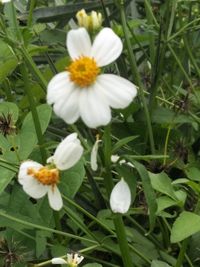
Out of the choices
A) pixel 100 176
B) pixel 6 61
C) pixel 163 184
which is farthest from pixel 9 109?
pixel 163 184

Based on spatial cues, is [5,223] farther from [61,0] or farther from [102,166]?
[61,0]

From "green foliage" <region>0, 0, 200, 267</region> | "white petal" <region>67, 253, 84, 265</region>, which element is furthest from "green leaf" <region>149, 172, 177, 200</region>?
"white petal" <region>67, 253, 84, 265</region>

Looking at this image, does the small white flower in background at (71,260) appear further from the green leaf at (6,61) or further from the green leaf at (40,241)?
the green leaf at (6,61)

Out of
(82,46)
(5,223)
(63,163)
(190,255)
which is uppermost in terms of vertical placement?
(82,46)

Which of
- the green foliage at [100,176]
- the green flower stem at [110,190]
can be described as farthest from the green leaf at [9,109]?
the green flower stem at [110,190]

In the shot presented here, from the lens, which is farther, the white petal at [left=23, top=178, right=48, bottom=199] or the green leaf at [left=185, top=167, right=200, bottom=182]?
the green leaf at [left=185, top=167, right=200, bottom=182]

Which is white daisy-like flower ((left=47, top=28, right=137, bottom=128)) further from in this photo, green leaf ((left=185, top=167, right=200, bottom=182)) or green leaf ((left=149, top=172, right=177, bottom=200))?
green leaf ((left=185, top=167, right=200, bottom=182))

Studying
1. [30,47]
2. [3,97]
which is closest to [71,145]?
[30,47]
